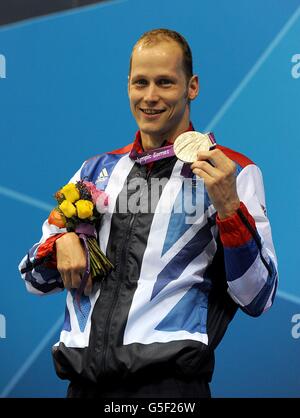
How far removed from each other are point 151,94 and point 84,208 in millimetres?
380

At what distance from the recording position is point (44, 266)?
8.10 ft

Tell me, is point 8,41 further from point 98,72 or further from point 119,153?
point 119,153

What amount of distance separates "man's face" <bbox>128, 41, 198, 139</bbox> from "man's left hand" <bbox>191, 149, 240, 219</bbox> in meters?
0.30

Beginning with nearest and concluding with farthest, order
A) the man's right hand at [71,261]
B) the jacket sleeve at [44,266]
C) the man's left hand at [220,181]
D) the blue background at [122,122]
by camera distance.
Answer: the man's left hand at [220,181], the man's right hand at [71,261], the jacket sleeve at [44,266], the blue background at [122,122]

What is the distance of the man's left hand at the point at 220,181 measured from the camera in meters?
2.15

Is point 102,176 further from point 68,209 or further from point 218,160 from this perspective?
point 218,160

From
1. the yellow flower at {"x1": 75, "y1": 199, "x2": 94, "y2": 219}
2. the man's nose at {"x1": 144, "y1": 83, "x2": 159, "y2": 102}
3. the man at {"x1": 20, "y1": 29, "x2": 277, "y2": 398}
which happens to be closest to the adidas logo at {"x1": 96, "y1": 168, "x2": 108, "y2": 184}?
the man at {"x1": 20, "y1": 29, "x2": 277, "y2": 398}

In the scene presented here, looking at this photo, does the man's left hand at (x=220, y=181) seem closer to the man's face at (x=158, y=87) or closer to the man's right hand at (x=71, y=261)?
the man's face at (x=158, y=87)

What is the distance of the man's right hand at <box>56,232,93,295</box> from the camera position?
2.34m

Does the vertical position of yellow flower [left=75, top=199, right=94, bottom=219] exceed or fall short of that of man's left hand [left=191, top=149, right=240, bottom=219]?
it falls short

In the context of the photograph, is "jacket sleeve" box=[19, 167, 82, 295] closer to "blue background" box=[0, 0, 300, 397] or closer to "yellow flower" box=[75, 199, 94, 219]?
Answer: "yellow flower" box=[75, 199, 94, 219]

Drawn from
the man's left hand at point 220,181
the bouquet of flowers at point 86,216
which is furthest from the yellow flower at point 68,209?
the man's left hand at point 220,181

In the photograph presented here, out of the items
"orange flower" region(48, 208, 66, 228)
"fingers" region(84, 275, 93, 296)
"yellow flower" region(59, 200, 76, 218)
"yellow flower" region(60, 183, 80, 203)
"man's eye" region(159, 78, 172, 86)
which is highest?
"man's eye" region(159, 78, 172, 86)

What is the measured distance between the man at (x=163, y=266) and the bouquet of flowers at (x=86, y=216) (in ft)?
0.09
